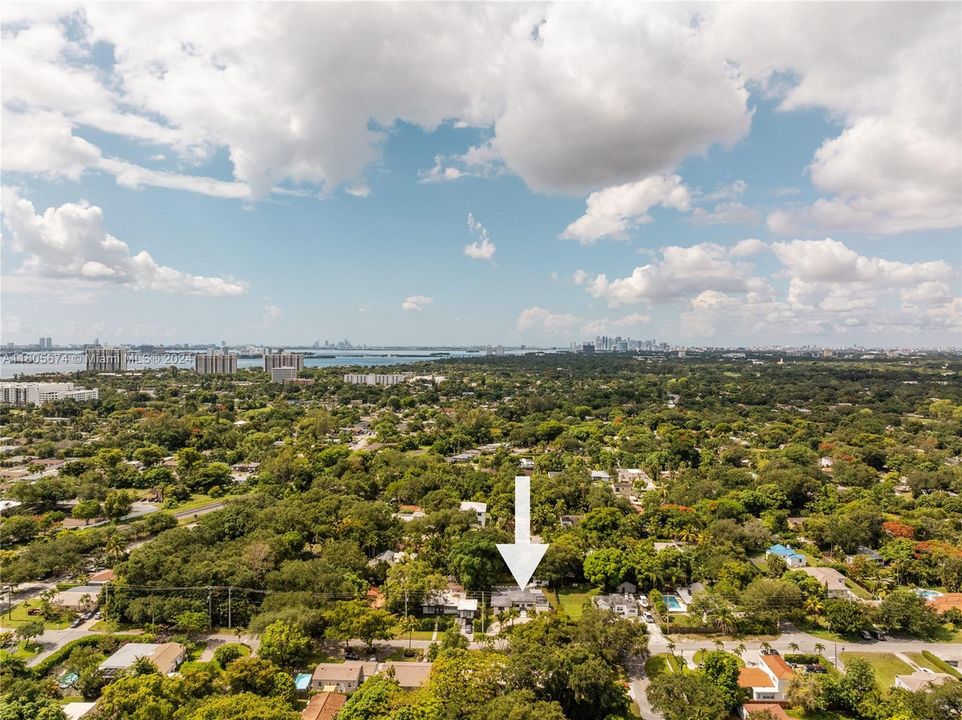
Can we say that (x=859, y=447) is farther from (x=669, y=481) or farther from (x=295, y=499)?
(x=295, y=499)

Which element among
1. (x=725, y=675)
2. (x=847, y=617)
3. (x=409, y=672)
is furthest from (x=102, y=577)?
(x=847, y=617)

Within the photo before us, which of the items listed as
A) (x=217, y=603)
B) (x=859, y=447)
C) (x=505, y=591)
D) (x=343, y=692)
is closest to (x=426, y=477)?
(x=505, y=591)

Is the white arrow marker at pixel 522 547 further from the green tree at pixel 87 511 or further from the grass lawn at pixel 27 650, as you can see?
the green tree at pixel 87 511

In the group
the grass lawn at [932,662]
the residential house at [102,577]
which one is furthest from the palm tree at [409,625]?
the grass lawn at [932,662]

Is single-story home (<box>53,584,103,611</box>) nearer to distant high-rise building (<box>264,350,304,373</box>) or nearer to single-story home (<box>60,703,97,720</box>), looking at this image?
single-story home (<box>60,703,97,720</box>)

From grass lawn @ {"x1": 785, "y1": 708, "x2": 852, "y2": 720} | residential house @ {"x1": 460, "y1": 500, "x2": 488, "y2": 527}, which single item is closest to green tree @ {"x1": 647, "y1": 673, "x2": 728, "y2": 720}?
grass lawn @ {"x1": 785, "y1": 708, "x2": 852, "y2": 720}

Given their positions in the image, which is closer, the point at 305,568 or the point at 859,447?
the point at 305,568
